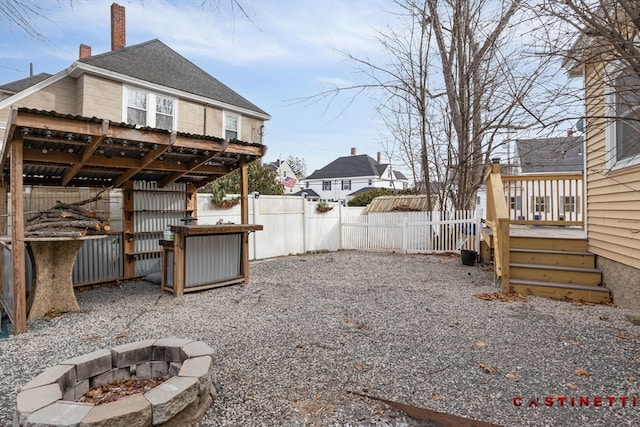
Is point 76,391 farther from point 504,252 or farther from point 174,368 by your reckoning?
point 504,252

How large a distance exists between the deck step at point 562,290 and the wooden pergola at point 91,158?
4.65 m

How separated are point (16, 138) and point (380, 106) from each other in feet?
34.7

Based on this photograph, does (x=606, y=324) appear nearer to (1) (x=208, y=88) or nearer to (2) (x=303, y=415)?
(2) (x=303, y=415)

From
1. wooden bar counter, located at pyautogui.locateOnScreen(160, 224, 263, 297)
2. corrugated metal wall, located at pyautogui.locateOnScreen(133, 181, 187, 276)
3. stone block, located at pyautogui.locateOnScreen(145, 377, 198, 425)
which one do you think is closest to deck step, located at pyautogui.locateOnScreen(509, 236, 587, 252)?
wooden bar counter, located at pyautogui.locateOnScreen(160, 224, 263, 297)

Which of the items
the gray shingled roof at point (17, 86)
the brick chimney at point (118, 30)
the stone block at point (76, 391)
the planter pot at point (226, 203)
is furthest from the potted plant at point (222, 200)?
the brick chimney at point (118, 30)

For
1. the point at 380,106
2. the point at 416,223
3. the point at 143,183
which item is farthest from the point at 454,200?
the point at 143,183

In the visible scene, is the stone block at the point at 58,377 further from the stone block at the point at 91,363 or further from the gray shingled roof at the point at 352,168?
the gray shingled roof at the point at 352,168

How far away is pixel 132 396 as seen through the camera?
6.63ft

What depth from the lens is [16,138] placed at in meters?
3.88

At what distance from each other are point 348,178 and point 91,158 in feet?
107

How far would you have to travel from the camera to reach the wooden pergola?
3.87 m

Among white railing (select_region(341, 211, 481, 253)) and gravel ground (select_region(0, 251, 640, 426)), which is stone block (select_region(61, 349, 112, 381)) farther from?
white railing (select_region(341, 211, 481, 253))

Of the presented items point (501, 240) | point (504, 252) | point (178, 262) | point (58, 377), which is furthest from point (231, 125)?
point (58, 377)

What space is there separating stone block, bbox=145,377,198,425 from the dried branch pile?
10.2 feet
